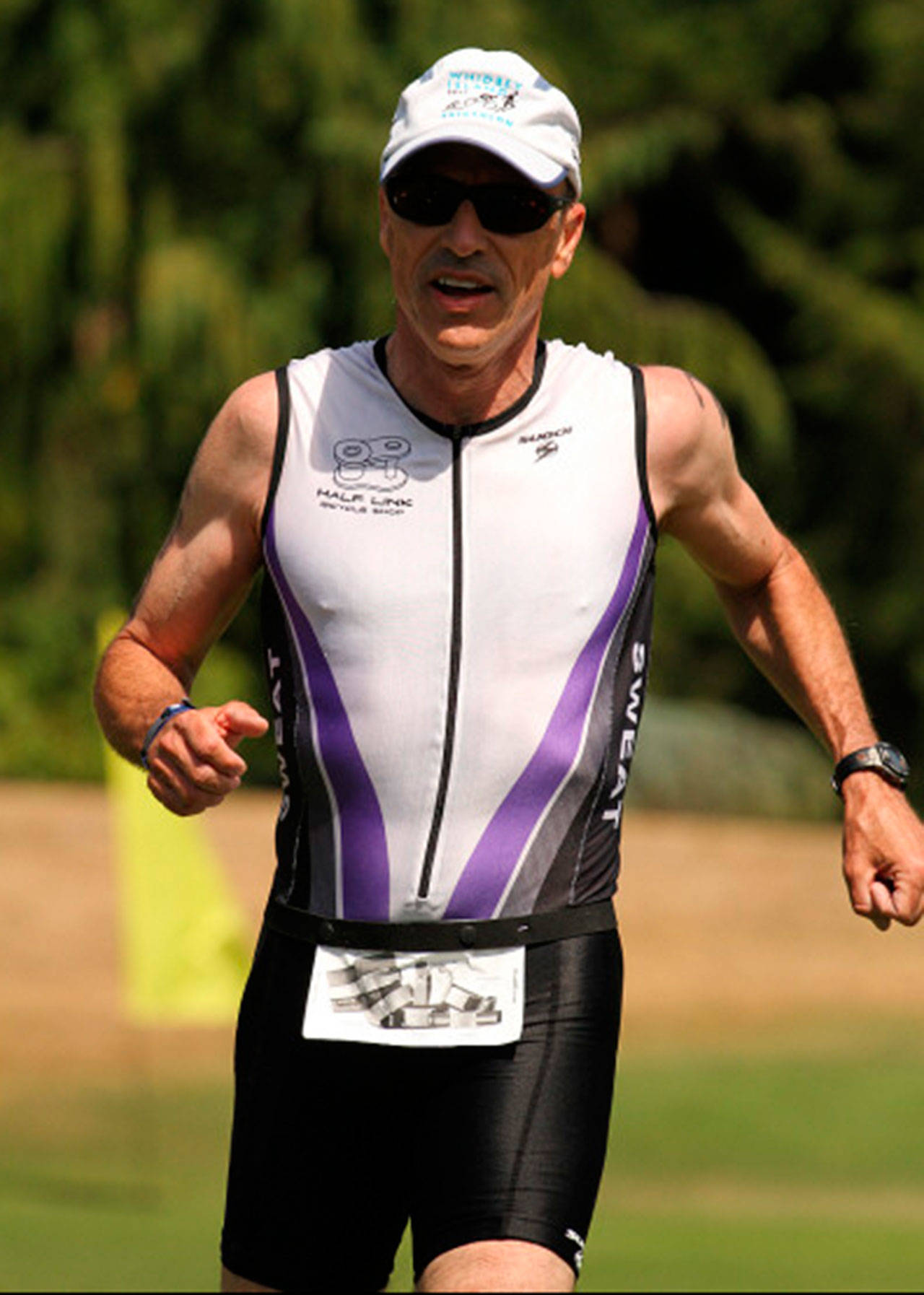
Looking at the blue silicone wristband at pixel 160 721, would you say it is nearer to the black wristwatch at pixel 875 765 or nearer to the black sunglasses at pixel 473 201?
the black sunglasses at pixel 473 201

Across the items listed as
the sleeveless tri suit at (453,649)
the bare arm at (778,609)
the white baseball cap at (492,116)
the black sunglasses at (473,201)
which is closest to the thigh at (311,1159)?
the sleeveless tri suit at (453,649)

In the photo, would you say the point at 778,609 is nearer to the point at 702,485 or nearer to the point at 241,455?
the point at 702,485

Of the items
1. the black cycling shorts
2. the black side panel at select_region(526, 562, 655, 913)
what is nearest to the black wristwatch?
the black side panel at select_region(526, 562, 655, 913)

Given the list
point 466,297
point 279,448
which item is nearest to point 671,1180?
point 279,448

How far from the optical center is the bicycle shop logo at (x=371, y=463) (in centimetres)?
381

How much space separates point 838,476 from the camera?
24281mm

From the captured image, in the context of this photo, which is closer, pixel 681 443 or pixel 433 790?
pixel 433 790

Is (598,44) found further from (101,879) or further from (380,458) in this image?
(380,458)

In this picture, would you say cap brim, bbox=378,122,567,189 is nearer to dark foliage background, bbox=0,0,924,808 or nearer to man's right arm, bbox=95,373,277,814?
man's right arm, bbox=95,373,277,814

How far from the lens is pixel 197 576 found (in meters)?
3.94

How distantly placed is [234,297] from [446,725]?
1704 centimetres

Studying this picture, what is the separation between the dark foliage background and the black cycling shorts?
15.5 m

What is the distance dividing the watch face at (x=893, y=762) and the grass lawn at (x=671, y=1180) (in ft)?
15.0

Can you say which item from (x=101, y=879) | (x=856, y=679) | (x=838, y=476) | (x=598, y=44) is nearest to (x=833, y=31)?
(x=598, y=44)
